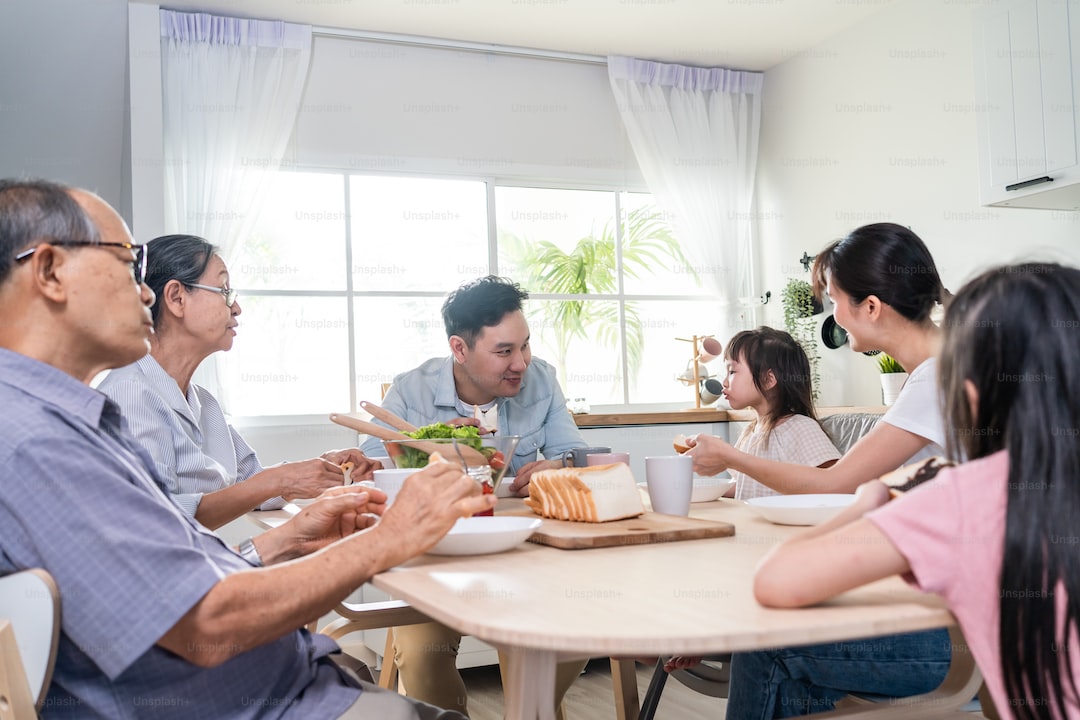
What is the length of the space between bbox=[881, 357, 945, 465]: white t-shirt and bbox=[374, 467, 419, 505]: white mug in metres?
0.89

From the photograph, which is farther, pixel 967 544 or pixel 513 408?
pixel 513 408

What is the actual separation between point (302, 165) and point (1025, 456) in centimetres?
415

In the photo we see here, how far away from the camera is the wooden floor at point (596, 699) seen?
292 cm

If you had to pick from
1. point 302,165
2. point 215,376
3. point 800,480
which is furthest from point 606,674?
point 302,165

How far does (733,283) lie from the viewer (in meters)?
5.25

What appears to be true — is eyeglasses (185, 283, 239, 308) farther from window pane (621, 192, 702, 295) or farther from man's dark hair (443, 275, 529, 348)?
window pane (621, 192, 702, 295)

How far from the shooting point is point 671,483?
1.59 meters

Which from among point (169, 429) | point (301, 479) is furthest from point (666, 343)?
point (169, 429)

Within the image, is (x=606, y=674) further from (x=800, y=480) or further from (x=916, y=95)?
(x=916, y=95)

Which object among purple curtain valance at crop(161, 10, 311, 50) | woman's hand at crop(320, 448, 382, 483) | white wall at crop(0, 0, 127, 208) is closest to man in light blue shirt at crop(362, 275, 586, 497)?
woman's hand at crop(320, 448, 382, 483)

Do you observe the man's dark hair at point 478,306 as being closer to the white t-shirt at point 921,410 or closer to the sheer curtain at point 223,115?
the white t-shirt at point 921,410

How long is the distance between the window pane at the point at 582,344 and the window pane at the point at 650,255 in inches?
8.8

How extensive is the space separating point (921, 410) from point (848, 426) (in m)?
2.21

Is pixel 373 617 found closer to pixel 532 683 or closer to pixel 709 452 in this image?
pixel 709 452
